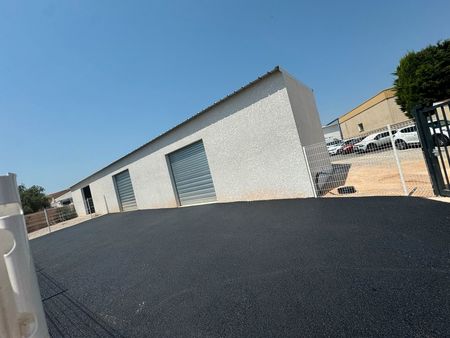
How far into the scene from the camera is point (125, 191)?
15641 mm

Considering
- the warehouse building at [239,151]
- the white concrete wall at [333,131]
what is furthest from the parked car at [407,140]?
the white concrete wall at [333,131]

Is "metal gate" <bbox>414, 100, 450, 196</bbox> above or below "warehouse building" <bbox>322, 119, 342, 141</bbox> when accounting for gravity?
below

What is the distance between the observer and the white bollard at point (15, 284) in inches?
26.6

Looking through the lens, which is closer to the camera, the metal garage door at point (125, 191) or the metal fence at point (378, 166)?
the metal fence at point (378, 166)

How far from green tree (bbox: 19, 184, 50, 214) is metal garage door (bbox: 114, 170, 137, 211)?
20746mm

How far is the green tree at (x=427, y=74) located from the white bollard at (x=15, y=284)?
21.1 m

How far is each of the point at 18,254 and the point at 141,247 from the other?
509cm

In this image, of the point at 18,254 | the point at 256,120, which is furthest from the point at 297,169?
the point at 18,254

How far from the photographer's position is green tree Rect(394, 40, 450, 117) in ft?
53.9

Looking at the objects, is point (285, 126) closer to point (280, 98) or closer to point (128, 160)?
point (280, 98)

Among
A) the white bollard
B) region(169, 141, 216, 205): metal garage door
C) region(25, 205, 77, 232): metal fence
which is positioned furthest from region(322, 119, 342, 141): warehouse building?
the white bollard

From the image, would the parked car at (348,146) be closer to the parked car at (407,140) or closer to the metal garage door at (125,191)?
the parked car at (407,140)

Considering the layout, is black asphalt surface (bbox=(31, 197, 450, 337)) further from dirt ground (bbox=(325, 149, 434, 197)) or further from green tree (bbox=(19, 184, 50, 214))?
green tree (bbox=(19, 184, 50, 214))

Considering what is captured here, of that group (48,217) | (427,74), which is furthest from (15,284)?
(48,217)
